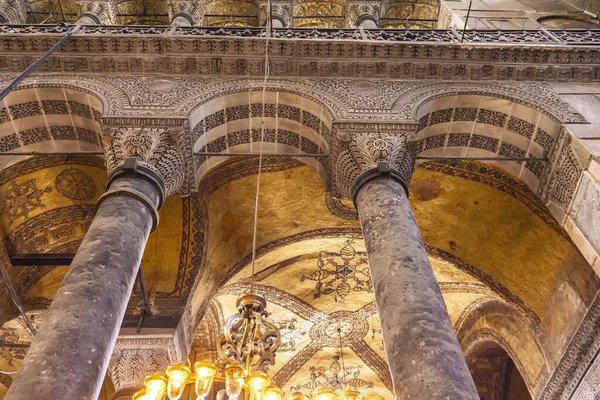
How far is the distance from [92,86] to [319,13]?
226 inches

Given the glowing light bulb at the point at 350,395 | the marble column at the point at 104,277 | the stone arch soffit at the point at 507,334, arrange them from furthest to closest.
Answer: the stone arch soffit at the point at 507,334
the glowing light bulb at the point at 350,395
the marble column at the point at 104,277

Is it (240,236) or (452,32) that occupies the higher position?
(452,32)

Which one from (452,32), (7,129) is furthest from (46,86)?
(452,32)

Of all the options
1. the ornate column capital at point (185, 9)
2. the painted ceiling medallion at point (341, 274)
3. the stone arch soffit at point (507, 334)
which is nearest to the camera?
the stone arch soffit at point (507, 334)

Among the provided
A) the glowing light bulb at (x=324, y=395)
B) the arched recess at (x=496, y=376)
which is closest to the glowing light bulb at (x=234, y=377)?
the glowing light bulb at (x=324, y=395)

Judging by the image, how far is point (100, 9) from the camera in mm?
11086

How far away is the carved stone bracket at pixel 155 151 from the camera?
19.5 ft

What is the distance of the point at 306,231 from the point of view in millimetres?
9219

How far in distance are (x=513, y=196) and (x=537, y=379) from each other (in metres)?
2.64

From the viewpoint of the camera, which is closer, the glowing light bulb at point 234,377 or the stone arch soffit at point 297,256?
the glowing light bulb at point 234,377

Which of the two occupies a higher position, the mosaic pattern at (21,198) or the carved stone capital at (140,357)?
the mosaic pattern at (21,198)

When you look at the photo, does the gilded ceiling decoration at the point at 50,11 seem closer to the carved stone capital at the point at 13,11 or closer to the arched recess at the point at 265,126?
the carved stone capital at the point at 13,11

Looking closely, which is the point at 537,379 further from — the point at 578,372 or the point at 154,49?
the point at 154,49

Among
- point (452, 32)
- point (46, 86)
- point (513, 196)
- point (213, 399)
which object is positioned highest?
point (452, 32)
